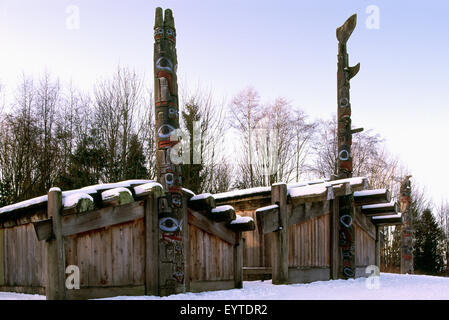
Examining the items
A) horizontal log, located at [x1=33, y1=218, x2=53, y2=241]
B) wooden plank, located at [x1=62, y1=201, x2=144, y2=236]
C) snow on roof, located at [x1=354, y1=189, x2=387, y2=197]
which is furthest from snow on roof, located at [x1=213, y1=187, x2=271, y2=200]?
horizontal log, located at [x1=33, y1=218, x2=53, y2=241]

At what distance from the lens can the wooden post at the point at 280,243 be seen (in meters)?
12.7

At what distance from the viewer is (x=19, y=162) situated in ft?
81.0

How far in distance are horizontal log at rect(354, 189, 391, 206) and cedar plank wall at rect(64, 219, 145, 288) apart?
7671 millimetres

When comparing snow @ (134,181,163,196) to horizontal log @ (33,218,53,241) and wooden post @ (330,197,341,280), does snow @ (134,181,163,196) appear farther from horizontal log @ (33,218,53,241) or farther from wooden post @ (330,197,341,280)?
wooden post @ (330,197,341,280)

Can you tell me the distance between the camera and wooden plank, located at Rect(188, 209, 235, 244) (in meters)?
11.0

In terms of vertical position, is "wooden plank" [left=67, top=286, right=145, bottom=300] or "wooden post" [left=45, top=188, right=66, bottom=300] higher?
"wooden post" [left=45, top=188, right=66, bottom=300]

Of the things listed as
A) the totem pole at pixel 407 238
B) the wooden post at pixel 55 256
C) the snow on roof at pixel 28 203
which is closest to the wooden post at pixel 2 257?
the snow on roof at pixel 28 203

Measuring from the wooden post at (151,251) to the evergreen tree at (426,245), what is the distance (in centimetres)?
3390

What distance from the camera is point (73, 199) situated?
8391mm

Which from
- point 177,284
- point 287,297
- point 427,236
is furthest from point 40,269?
point 427,236

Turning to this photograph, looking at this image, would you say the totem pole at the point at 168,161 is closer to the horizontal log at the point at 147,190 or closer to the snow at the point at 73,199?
the horizontal log at the point at 147,190

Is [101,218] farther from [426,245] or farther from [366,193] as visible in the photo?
[426,245]

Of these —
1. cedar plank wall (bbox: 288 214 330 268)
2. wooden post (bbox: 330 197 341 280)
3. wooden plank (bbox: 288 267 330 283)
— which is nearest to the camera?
wooden plank (bbox: 288 267 330 283)
